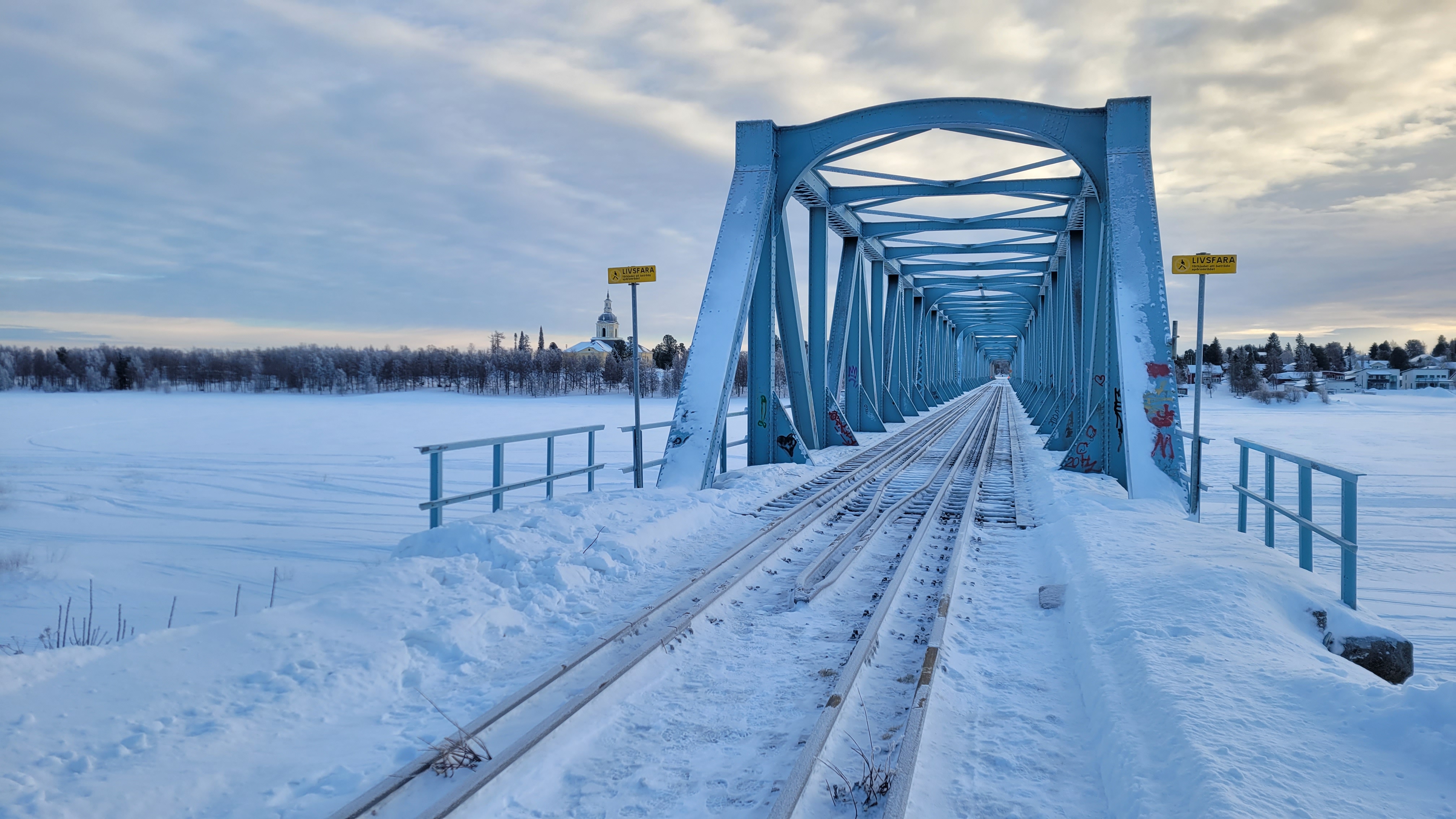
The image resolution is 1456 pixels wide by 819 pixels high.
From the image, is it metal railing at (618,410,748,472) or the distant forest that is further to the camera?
the distant forest

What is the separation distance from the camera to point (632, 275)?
9.06m

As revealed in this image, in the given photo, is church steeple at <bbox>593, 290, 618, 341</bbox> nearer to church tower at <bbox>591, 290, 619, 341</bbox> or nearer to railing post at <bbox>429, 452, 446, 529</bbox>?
church tower at <bbox>591, 290, 619, 341</bbox>

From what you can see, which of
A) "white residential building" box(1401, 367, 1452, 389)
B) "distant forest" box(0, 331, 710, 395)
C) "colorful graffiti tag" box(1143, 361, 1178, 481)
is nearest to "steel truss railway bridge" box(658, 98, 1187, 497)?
"colorful graffiti tag" box(1143, 361, 1178, 481)

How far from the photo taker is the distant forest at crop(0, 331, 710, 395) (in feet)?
246

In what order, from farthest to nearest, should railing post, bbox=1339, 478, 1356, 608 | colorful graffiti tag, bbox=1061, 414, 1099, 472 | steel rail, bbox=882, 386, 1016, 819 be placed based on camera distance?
colorful graffiti tag, bbox=1061, 414, 1099, 472 < railing post, bbox=1339, 478, 1356, 608 < steel rail, bbox=882, 386, 1016, 819

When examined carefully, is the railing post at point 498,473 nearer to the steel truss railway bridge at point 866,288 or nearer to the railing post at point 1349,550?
the steel truss railway bridge at point 866,288

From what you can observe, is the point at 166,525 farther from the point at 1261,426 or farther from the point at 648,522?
the point at 1261,426

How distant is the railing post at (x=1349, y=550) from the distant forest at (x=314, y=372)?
211ft

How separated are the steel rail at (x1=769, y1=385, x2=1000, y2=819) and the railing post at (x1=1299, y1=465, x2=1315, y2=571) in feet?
9.49

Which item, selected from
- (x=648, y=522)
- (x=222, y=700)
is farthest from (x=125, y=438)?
(x=222, y=700)

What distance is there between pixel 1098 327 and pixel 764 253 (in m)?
5.32

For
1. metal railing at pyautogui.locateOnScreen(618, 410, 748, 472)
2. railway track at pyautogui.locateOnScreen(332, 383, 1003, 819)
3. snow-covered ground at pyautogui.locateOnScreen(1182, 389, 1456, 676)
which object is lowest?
snow-covered ground at pyautogui.locateOnScreen(1182, 389, 1456, 676)

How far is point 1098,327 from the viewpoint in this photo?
1161 cm

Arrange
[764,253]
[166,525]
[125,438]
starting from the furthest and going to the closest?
[125,438]
[764,253]
[166,525]
